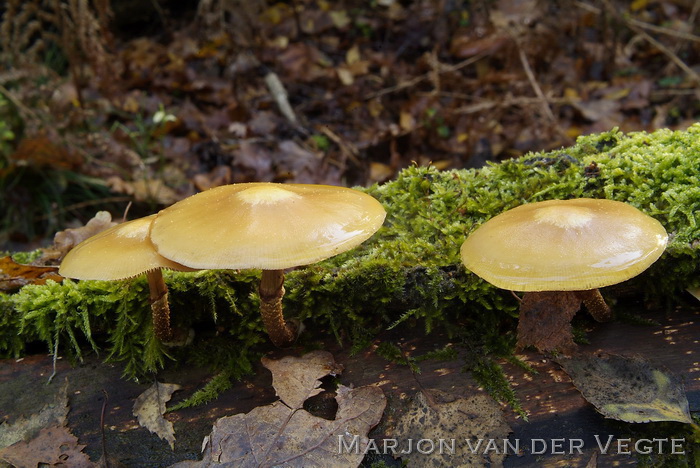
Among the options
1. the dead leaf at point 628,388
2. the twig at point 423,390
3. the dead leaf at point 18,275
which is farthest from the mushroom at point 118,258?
the dead leaf at point 628,388

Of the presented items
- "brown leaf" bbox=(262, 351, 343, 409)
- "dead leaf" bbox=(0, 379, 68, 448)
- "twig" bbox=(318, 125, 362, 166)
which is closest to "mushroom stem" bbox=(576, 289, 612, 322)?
"brown leaf" bbox=(262, 351, 343, 409)

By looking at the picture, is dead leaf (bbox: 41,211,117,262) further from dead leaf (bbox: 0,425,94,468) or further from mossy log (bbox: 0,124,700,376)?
dead leaf (bbox: 0,425,94,468)

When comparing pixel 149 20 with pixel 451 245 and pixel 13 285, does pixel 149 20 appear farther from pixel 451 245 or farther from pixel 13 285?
pixel 451 245

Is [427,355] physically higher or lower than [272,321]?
lower

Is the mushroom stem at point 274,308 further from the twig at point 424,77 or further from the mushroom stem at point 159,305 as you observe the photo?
the twig at point 424,77

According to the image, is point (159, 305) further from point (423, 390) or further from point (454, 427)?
point (454, 427)


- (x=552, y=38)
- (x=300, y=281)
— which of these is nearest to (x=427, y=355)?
(x=300, y=281)
